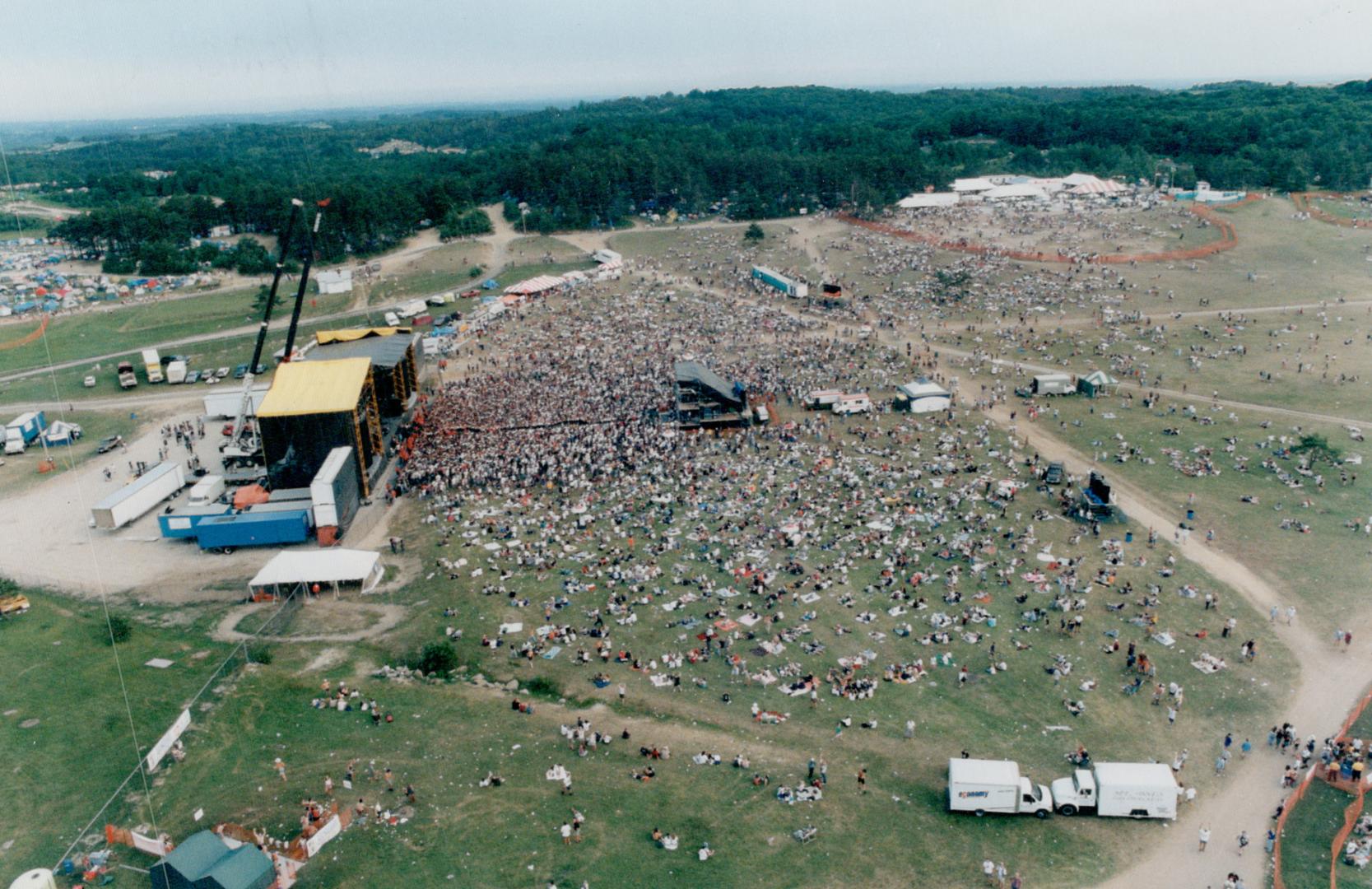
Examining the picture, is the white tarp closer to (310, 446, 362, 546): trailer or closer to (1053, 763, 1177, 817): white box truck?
(310, 446, 362, 546): trailer

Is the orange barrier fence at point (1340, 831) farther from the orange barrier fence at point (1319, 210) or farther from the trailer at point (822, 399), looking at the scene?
the orange barrier fence at point (1319, 210)

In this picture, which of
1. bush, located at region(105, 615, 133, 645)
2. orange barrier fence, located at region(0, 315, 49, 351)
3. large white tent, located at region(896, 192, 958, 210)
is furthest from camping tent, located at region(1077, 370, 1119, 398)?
orange barrier fence, located at region(0, 315, 49, 351)

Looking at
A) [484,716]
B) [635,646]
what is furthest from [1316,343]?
[484,716]

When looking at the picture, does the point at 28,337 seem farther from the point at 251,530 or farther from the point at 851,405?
the point at 851,405

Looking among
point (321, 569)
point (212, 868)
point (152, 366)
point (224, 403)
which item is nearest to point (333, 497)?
point (321, 569)

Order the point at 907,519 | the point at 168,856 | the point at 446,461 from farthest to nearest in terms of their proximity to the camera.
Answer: the point at 446,461 < the point at 907,519 < the point at 168,856

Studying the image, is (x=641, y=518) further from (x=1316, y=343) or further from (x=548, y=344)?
(x=1316, y=343)
